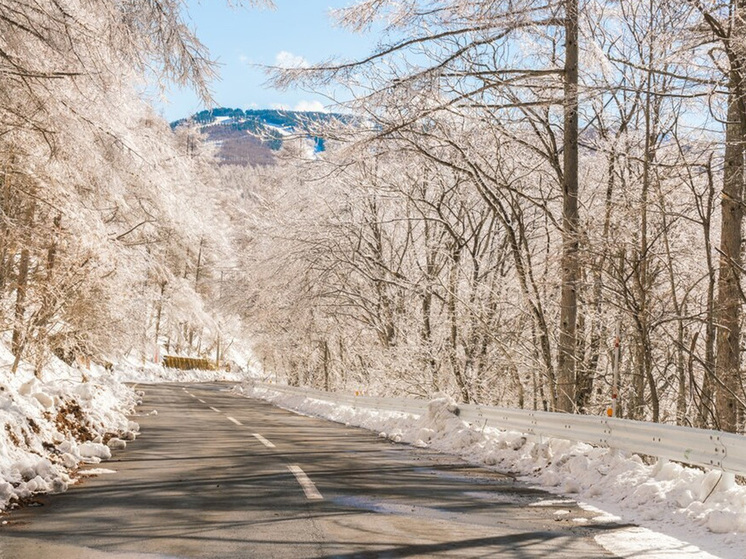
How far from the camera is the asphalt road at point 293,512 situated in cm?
508

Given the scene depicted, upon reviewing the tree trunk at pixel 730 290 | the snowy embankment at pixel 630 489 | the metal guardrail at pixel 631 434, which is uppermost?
the tree trunk at pixel 730 290

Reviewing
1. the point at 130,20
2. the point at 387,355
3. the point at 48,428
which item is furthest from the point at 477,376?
the point at 130,20

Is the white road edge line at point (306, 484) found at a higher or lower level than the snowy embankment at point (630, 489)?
lower

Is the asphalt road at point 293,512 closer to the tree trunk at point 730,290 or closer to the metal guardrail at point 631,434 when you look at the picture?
the metal guardrail at point 631,434

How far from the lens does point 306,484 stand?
25.7 feet

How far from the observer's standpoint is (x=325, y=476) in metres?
8.56

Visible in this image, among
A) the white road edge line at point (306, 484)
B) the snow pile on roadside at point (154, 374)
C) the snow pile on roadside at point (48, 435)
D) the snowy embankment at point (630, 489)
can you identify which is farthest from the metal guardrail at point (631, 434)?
the snow pile on roadside at point (154, 374)

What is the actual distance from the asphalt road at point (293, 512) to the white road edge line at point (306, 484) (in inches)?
0.5

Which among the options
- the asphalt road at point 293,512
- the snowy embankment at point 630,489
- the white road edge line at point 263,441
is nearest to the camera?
the asphalt road at point 293,512

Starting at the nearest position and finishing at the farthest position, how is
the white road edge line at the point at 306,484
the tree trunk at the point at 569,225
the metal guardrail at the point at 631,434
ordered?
the metal guardrail at the point at 631,434 → the white road edge line at the point at 306,484 → the tree trunk at the point at 569,225

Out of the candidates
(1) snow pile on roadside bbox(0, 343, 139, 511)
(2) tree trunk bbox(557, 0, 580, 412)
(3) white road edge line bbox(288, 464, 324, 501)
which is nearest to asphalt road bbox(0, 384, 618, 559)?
(3) white road edge line bbox(288, 464, 324, 501)

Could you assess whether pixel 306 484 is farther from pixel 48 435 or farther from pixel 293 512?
pixel 48 435

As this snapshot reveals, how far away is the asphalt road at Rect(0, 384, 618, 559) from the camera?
5082 millimetres

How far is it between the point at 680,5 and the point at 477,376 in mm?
12745
